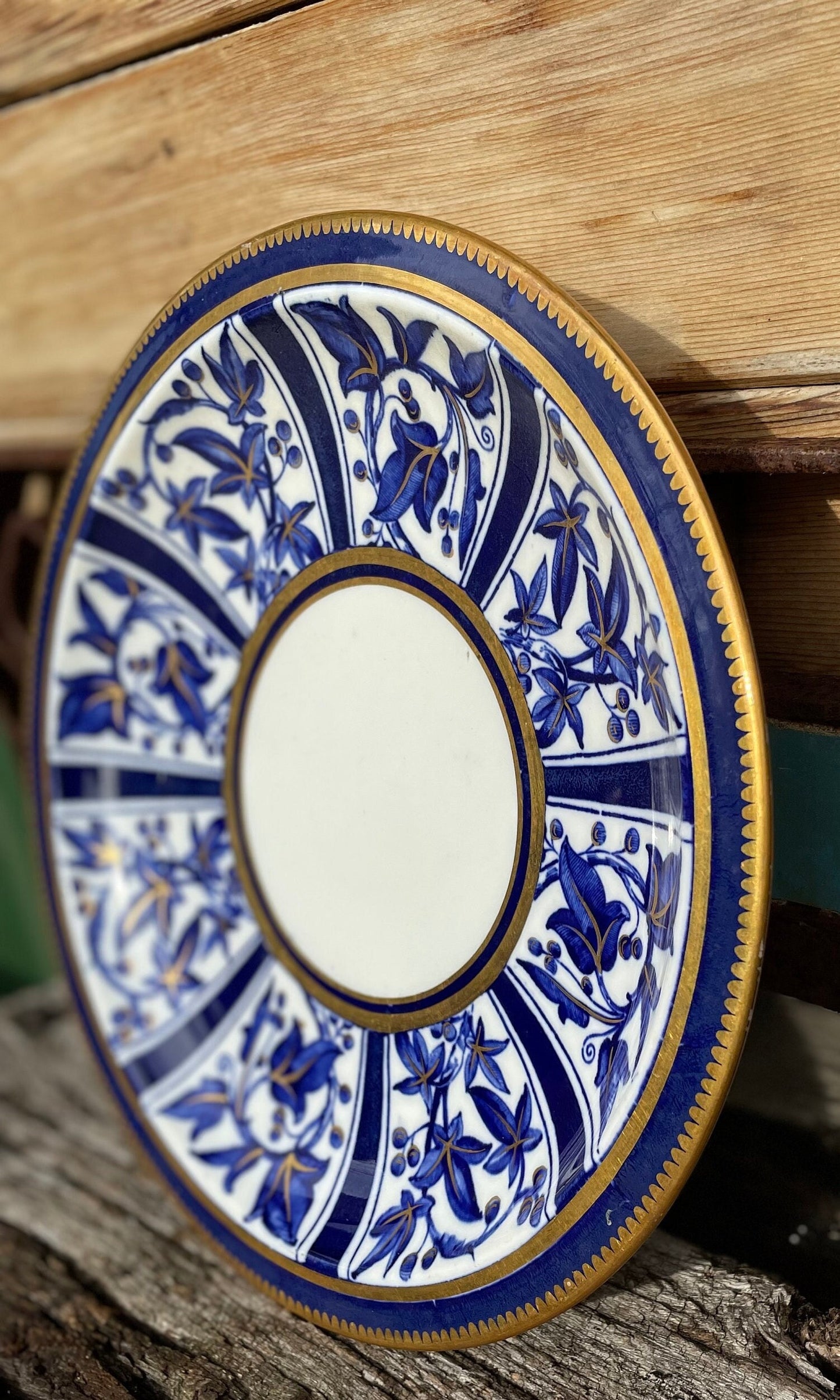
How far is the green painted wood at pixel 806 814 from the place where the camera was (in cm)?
60

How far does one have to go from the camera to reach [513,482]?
0.59 m

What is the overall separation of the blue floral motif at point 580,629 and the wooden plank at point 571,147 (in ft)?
0.35

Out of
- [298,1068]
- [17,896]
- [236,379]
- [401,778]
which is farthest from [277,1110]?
[17,896]

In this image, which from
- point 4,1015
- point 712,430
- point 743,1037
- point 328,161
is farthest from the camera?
point 4,1015

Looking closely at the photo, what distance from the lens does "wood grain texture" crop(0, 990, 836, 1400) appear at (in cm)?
60

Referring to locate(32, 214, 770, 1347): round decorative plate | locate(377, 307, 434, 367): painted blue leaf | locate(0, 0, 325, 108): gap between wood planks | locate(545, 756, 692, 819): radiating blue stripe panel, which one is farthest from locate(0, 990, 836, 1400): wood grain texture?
locate(0, 0, 325, 108): gap between wood planks

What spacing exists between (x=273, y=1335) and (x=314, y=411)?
53 cm

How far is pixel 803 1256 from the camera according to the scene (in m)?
0.66

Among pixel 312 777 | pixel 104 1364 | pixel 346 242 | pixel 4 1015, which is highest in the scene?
pixel 346 242

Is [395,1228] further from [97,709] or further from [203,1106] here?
[97,709]

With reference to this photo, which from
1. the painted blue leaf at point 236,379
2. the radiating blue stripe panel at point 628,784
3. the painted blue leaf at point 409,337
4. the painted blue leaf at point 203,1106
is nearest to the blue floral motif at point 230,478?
the painted blue leaf at point 236,379

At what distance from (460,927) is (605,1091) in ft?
0.39

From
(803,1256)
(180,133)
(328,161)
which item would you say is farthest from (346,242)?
(803,1256)

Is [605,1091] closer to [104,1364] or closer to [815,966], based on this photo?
[815,966]
